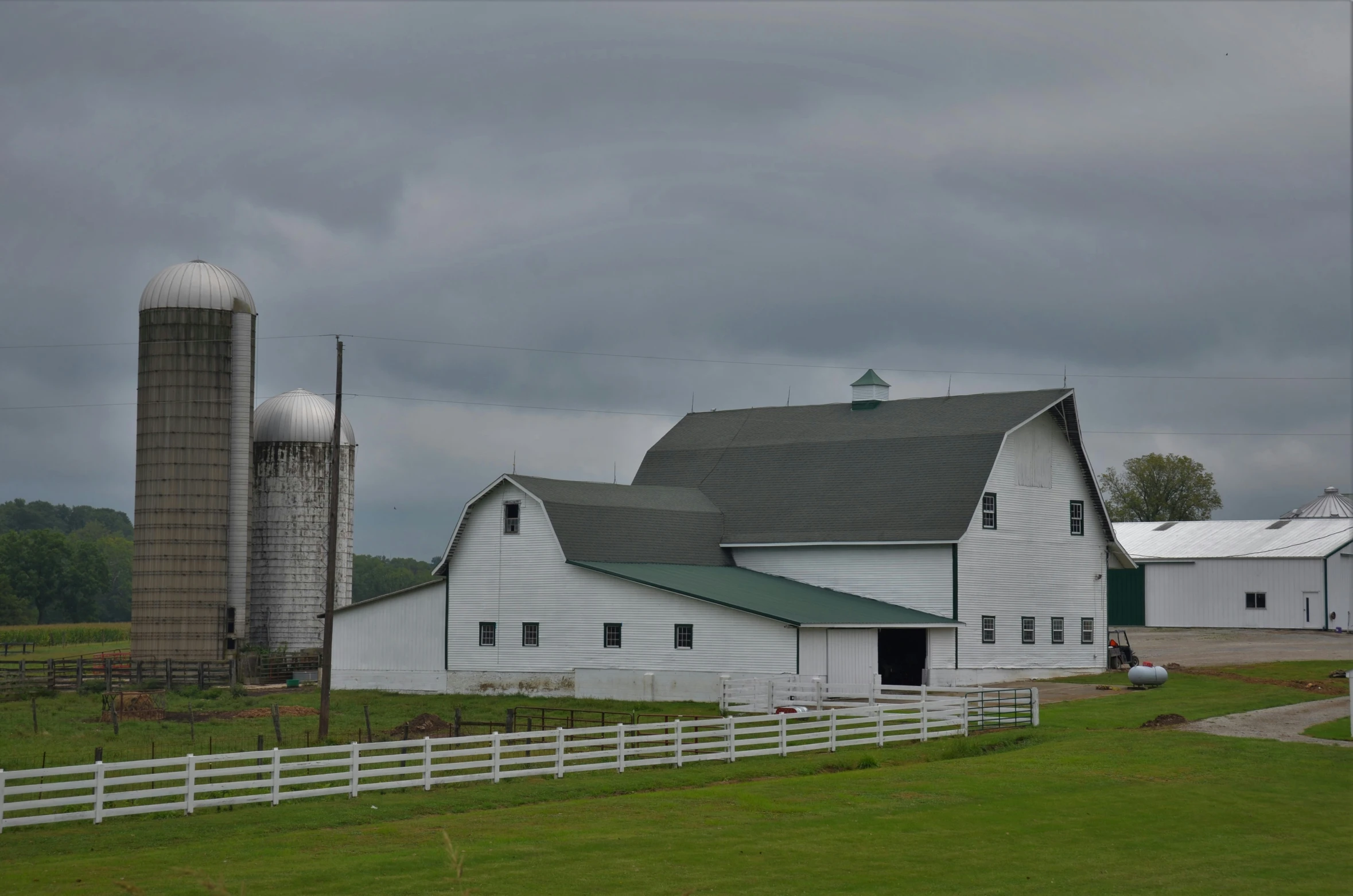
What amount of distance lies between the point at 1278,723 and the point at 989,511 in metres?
16.4

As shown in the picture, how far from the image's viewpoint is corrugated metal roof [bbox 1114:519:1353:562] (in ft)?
252

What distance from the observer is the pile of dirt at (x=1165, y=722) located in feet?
117

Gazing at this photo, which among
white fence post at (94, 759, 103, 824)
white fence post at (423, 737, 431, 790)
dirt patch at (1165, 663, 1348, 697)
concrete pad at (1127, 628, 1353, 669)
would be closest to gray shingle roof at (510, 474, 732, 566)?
dirt patch at (1165, 663, 1348, 697)

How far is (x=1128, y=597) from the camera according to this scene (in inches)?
3253

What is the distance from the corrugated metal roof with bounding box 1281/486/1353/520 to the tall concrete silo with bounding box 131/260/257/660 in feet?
194

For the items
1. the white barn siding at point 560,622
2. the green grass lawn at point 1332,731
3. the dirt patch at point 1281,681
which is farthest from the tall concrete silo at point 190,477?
the green grass lawn at point 1332,731

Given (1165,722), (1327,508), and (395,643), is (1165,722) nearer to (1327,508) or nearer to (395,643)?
(395,643)

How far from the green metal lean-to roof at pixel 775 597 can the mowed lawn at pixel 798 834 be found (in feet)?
45.1

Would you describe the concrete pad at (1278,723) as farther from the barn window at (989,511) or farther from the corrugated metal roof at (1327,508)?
the corrugated metal roof at (1327,508)

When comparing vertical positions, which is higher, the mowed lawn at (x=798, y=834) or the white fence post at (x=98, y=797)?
the white fence post at (x=98, y=797)

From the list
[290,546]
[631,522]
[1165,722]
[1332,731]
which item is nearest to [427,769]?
[1165,722]

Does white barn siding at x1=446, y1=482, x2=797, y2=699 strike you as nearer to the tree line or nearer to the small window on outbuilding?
the small window on outbuilding

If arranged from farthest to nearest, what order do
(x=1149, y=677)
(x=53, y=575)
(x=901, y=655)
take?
(x=53, y=575)
(x=901, y=655)
(x=1149, y=677)

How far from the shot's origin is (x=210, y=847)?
20734 mm
